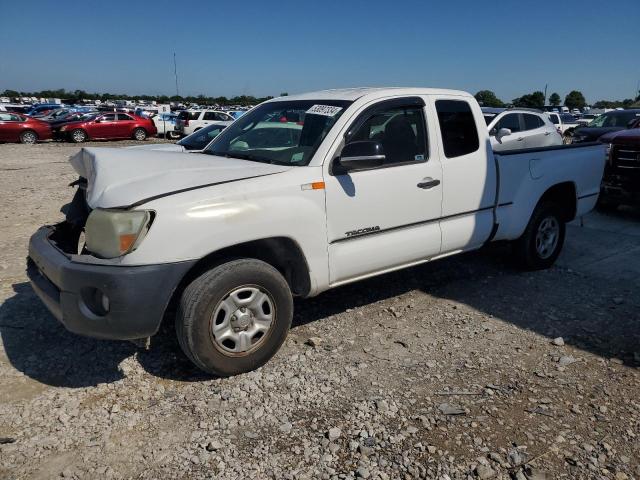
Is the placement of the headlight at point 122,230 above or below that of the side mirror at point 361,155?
below

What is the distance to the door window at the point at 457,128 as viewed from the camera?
4270mm

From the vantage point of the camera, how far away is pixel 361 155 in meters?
3.48

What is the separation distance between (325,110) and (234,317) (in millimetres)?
1713

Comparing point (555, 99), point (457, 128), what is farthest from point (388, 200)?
point (555, 99)

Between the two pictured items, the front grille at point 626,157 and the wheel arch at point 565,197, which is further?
the front grille at point 626,157

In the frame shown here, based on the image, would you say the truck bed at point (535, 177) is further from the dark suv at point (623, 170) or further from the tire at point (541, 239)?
the dark suv at point (623, 170)

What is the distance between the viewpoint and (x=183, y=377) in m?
3.37

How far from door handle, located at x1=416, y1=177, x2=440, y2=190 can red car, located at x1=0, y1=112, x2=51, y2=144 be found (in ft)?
78.0

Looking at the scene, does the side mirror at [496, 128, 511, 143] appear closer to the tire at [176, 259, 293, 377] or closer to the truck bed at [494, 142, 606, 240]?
the truck bed at [494, 142, 606, 240]

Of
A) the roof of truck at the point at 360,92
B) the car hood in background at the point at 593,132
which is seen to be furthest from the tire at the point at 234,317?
the car hood in background at the point at 593,132

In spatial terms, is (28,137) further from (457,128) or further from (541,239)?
(541,239)

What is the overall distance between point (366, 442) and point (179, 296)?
1.47 metres

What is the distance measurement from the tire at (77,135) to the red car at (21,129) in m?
1.06

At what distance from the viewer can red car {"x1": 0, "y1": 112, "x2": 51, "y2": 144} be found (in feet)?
73.8
